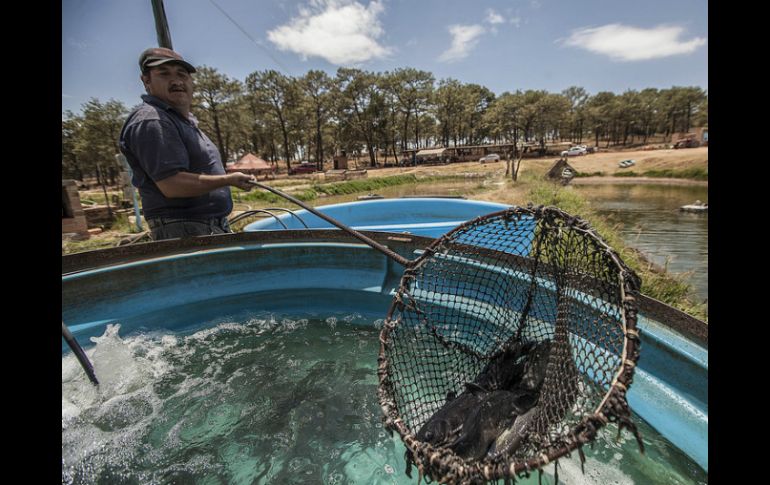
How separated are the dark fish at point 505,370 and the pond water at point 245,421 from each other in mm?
451

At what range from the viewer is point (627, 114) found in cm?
5084

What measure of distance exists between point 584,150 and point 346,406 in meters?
57.3

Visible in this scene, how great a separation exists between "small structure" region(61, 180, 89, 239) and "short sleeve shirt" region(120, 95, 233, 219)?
967cm

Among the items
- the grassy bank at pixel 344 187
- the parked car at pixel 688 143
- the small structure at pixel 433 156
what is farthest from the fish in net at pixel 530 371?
the parked car at pixel 688 143

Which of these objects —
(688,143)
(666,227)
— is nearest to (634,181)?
(688,143)

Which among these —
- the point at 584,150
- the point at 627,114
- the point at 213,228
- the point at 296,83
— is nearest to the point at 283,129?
the point at 296,83

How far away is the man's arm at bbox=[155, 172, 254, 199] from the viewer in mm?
2617

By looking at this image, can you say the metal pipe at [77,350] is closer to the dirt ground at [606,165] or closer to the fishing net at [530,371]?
the fishing net at [530,371]

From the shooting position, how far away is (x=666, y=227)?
44.1ft

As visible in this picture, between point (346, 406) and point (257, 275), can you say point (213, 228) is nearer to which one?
point (257, 275)

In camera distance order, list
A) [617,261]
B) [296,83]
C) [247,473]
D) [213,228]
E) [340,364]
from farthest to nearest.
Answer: [296,83]
[213,228]
[340,364]
[247,473]
[617,261]

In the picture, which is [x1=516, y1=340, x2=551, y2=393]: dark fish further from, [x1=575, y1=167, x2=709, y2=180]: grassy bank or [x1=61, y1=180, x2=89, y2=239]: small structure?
[x1=575, y1=167, x2=709, y2=180]: grassy bank

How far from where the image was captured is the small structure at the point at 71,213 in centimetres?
962

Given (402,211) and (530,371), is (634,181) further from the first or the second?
(530,371)
